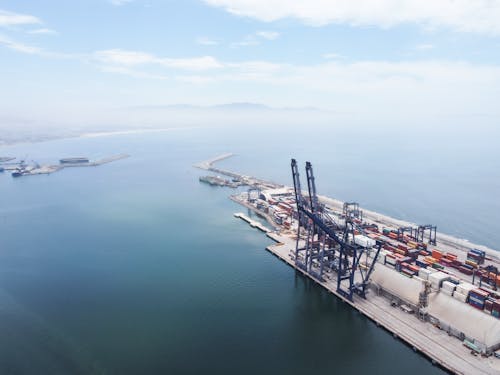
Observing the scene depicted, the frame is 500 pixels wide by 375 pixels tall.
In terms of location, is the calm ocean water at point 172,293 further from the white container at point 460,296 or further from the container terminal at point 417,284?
the white container at point 460,296

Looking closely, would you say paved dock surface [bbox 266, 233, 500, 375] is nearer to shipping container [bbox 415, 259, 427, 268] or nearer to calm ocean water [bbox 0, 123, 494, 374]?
calm ocean water [bbox 0, 123, 494, 374]

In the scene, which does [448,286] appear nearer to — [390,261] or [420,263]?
[420,263]

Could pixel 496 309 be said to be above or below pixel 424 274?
below

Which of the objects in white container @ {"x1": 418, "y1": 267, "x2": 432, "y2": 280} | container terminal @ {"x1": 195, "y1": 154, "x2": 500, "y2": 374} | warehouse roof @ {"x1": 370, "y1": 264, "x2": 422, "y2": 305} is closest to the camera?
container terminal @ {"x1": 195, "y1": 154, "x2": 500, "y2": 374}

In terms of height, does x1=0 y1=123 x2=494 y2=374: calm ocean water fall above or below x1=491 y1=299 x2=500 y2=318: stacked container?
below

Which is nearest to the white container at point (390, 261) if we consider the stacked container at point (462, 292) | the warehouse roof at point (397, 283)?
the warehouse roof at point (397, 283)

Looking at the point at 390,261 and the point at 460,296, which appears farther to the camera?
the point at 390,261

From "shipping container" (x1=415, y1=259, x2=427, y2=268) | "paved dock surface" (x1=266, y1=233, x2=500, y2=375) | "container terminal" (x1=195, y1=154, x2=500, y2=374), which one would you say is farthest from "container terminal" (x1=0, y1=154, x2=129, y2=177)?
"shipping container" (x1=415, y1=259, x2=427, y2=268)

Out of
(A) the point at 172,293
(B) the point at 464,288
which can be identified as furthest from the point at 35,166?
(B) the point at 464,288
